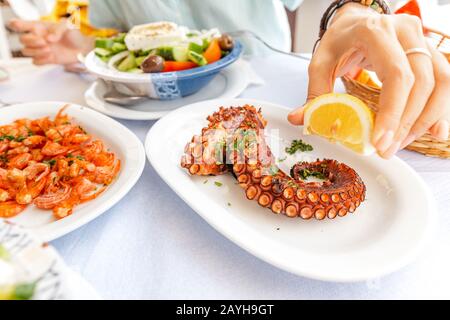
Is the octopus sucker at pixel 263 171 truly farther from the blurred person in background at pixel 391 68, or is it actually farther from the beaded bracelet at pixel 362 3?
the beaded bracelet at pixel 362 3

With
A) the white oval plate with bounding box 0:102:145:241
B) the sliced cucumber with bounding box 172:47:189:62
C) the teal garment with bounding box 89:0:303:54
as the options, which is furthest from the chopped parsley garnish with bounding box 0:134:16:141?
the teal garment with bounding box 89:0:303:54

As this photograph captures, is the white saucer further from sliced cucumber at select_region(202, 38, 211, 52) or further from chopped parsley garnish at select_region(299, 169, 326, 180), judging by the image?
chopped parsley garnish at select_region(299, 169, 326, 180)

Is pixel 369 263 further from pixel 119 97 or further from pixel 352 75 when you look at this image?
pixel 119 97

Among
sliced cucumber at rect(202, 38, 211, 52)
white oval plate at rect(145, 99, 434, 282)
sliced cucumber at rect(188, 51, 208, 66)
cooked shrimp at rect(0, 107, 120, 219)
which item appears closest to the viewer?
white oval plate at rect(145, 99, 434, 282)

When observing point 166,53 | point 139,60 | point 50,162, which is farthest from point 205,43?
point 50,162
